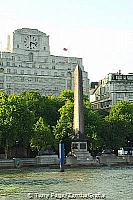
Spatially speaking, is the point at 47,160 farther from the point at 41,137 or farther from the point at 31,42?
the point at 31,42

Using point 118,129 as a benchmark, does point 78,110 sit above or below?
above

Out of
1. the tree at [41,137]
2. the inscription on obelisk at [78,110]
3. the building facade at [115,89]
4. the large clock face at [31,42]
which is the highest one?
the large clock face at [31,42]

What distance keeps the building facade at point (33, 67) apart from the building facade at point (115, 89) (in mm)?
6016

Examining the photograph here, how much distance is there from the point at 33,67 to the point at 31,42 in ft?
27.0

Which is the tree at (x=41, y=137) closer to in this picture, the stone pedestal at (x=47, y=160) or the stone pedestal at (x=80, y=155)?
the stone pedestal at (x=47, y=160)

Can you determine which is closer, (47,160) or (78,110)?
(47,160)

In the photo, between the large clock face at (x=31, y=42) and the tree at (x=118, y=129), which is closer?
the tree at (x=118, y=129)

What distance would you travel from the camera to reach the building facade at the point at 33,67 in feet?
463

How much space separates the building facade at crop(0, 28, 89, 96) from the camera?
14125cm

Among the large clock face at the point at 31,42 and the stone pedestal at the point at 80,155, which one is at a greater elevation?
the large clock face at the point at 31,42

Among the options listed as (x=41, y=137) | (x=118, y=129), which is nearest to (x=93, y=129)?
(x=118, y=129)

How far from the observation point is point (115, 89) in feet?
485

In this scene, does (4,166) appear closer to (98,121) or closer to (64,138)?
(64,138)

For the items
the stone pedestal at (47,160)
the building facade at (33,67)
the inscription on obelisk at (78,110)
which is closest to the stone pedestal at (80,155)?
the inscription on obelisk at (78,110)
